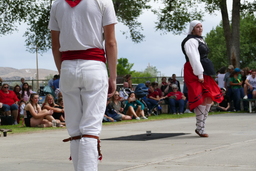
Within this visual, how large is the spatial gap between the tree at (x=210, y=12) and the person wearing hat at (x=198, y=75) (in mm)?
18136

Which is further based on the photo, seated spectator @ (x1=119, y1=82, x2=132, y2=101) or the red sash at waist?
seated spectator @ (x1=119, y1=82, x2=132, y2=101)

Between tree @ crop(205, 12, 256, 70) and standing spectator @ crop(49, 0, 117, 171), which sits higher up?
tree @ crop(205, 12, 256, 70)

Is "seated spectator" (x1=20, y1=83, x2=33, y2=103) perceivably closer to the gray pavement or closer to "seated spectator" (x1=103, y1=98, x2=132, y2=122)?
"seated spectator" (x1=103, y1=98, x2=132, y2=122)

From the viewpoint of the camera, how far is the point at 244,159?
605cm

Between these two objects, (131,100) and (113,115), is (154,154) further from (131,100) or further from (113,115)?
(131,100)

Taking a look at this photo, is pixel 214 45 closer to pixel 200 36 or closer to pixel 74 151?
pixel 200 36

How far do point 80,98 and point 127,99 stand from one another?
14486 mm

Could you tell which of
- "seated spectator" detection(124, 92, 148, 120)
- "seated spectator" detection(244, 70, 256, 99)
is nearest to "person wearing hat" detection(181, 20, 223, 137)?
"seated spectator" detection(124, 92, 148, 120)

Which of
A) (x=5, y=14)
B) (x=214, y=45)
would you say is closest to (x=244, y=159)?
(x=5, y=14)

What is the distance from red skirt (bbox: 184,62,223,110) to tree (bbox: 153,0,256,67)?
59.7 feet

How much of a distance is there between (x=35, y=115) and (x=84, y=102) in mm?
10472

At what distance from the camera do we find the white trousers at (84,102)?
3900 millimetres

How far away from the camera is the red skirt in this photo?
8.96 meters

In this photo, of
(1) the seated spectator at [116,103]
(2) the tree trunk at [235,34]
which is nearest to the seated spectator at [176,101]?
(1) the seated spectator at [116,103]
